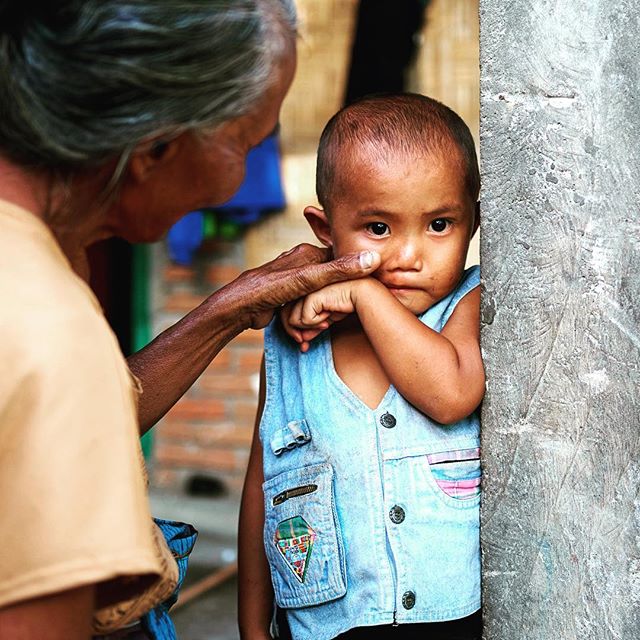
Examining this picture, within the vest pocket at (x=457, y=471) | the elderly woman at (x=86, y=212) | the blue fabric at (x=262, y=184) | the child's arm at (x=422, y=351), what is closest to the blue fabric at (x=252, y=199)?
the blue fabric at (x=262, y=184)

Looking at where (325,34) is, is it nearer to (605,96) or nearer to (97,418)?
(605,96)

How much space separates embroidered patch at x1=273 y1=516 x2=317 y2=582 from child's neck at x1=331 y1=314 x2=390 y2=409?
0.28 m

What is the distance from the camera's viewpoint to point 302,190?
5090mm

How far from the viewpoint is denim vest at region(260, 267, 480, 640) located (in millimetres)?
1793

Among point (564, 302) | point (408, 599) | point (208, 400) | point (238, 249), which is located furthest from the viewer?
point (208, 400)

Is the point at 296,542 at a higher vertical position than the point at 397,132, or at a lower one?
lower

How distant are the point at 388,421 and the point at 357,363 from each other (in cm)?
17

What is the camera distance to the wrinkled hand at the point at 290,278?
6.09 ft

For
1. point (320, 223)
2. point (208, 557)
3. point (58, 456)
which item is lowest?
point (208, 557)

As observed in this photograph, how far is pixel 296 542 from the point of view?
6.13 feet

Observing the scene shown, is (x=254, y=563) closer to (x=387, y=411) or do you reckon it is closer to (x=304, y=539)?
(x=304, y=539)

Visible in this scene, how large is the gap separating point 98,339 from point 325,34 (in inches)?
160

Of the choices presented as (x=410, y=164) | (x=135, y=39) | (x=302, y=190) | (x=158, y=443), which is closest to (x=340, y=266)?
(x=410, y=164)

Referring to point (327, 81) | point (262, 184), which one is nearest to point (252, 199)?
point (262, 184)
